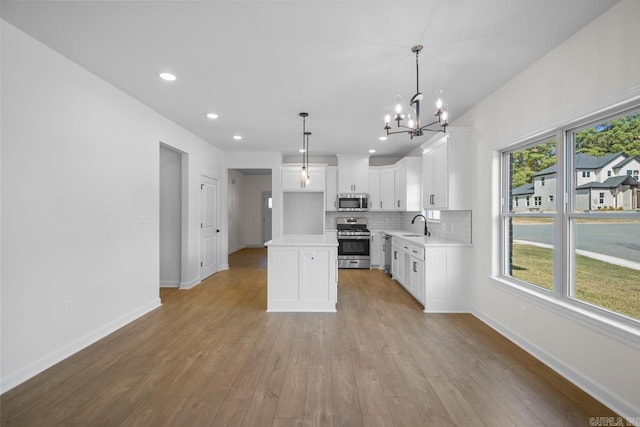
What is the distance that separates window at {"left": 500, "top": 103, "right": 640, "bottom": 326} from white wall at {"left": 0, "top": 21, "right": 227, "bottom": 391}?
4362 millimetres

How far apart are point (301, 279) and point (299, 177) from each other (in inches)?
133

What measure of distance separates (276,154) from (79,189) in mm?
4255

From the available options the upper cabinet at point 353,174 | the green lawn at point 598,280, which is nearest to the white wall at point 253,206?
the upper cabinet at point 353,174

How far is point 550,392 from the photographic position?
216 centimetres

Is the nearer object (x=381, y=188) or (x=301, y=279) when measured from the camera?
(x=301, y=279)

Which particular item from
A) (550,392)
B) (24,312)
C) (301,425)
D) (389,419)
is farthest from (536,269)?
(24,312)

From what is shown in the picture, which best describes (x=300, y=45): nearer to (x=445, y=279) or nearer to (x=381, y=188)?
(x=445, y=279)

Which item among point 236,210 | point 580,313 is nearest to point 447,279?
point 580,313

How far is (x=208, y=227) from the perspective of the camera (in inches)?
230

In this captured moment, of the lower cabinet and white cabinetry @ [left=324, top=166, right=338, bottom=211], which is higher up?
white cabinetry @ [left=324, top=166, right=338, bottom=211]

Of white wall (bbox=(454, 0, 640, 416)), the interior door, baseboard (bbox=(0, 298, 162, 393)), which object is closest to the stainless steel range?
the interior door

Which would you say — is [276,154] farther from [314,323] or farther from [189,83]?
[314,323]

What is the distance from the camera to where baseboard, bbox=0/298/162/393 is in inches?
86.8

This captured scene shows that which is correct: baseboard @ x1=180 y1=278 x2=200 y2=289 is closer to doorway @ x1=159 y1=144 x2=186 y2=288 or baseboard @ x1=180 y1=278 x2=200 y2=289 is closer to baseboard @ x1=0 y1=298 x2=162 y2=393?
doorway @ x1=159 y1=144 x2=186 y2=288
